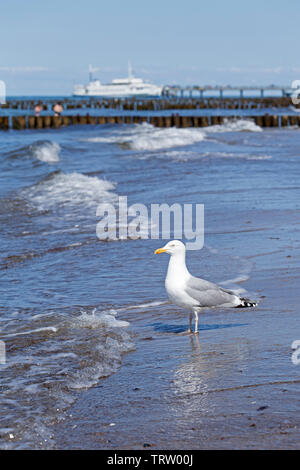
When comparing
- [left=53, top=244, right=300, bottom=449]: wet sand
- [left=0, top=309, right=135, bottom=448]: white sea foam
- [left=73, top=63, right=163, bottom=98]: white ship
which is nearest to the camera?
[left=53, top=244, right=300, bottom=449]: wet sand

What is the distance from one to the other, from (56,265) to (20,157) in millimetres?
12380

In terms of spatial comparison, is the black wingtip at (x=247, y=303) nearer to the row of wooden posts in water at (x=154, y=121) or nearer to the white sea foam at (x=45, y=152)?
the white sea foam at (x=45, y=152)

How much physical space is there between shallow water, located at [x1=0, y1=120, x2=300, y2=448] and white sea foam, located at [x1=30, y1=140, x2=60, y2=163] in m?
5.71

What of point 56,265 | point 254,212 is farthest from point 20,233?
point 254,212

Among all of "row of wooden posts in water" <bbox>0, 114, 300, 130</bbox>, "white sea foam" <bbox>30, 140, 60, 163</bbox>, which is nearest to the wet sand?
"white sea foam" <bbox>30, 140, 60, 163</bbox>

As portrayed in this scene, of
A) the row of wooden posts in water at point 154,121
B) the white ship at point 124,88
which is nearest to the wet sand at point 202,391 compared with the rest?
the row of wooden posts in water at point 154,121

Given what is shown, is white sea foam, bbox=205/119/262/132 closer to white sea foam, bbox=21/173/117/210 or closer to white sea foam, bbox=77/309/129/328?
white sea foam, bbox=21/173/117/210

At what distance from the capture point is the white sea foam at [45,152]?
1841 cm

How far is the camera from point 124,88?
124 m

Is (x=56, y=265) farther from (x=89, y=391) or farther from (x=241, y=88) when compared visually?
(x=241, y=88)

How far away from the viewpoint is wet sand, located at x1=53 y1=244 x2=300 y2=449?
9.84 ft

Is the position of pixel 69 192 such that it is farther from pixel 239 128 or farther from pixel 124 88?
pixel 124 88

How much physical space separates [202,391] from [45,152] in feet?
52.8

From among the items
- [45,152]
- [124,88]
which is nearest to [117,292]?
[45,152]
